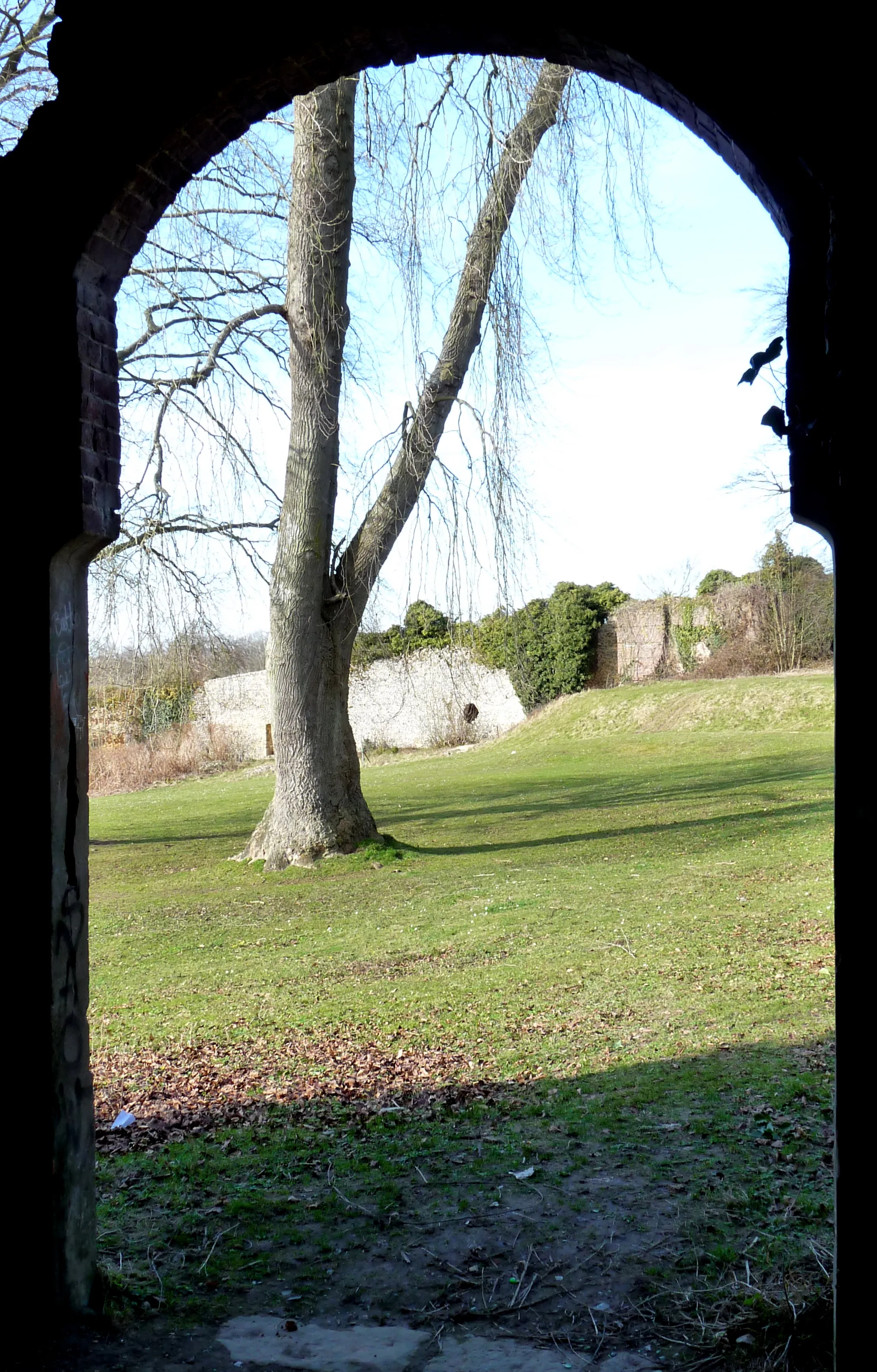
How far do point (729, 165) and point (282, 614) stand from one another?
994cm

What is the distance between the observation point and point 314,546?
40.5ft

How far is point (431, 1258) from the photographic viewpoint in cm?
356

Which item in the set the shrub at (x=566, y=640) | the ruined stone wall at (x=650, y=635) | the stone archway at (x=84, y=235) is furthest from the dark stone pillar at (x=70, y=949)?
the ruined stone wall at (x=650, y=635)

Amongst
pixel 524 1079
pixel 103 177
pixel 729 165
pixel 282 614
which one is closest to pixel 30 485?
pixel 103 177

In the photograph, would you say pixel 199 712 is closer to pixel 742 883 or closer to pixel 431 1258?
pixel 742 883

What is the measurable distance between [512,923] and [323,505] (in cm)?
562

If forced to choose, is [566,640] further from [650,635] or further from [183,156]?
[183,156]

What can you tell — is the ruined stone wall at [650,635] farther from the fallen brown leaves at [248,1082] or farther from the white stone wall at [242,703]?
the fallen brown leaves at [248,1082]

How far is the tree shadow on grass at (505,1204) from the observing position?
314cm

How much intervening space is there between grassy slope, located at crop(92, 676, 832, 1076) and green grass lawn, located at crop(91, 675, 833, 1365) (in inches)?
1.5

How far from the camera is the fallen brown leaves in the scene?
5098 mm

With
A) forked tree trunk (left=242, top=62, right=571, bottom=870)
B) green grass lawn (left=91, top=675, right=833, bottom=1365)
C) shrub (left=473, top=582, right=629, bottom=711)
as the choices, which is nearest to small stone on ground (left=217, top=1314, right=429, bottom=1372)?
green grass lawn (left=91, top=675, right=833, bottom=1365)

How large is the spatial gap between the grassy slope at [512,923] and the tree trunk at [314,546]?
0.72 m

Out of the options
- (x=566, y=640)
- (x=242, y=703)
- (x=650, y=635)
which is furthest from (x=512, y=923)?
(x=242, y=703)
